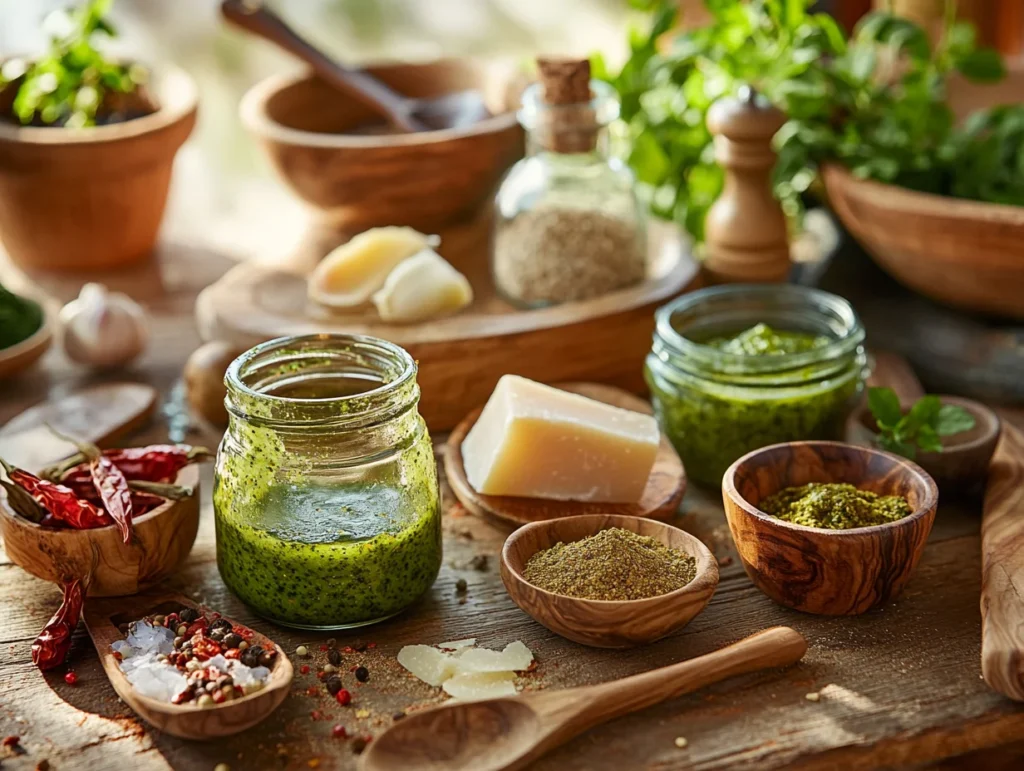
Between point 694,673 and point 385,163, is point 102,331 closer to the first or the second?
point 385,163

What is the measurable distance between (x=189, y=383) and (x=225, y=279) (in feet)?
0.90

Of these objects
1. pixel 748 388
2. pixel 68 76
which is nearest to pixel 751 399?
pixel 748 388

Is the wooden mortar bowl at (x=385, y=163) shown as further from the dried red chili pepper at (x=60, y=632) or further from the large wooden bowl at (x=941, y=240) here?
the dried red chili pepper at (x=60, y=632)

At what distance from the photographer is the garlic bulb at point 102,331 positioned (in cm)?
212

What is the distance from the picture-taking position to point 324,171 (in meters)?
2.21

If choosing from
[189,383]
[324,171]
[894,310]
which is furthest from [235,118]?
[894,310]

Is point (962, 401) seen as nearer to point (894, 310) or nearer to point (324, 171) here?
point (894, 310)

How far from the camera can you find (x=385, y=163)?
7.18 ft

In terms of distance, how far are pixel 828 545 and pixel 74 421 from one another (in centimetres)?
117

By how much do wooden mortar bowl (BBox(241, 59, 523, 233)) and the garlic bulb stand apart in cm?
39

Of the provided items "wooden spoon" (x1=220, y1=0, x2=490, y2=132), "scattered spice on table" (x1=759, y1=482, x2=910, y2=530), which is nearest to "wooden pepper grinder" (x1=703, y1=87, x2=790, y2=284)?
"wooden spoon" (x1=220, y1=0, x2=490, y2=132)

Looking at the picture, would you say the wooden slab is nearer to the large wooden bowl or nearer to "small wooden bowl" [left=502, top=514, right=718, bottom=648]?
"small wooden bowl" [left=502, top=514, right=718, bottom=648]

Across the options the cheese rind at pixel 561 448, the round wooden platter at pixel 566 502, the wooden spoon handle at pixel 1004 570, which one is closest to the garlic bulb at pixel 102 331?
the round wooden platter at pixel 566 502

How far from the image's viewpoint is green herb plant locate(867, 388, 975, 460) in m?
1.71
